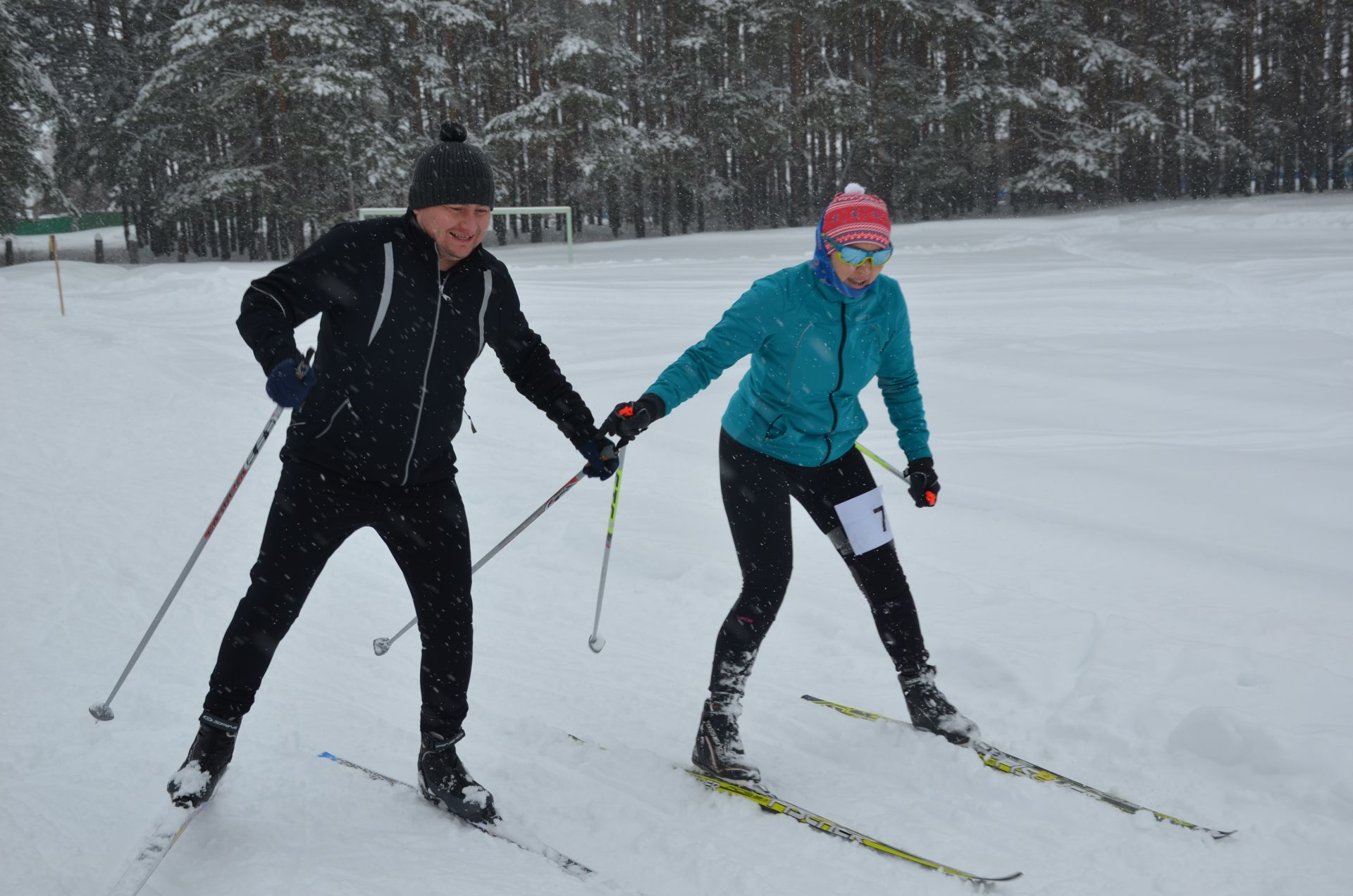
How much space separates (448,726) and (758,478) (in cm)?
112

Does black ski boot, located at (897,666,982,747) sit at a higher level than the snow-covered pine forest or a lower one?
lower

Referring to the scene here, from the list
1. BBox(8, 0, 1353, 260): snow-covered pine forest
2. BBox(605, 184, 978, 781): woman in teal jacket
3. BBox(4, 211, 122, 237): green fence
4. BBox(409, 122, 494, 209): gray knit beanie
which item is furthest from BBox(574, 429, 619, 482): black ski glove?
BBox(4, 211, 122, 237): green fence

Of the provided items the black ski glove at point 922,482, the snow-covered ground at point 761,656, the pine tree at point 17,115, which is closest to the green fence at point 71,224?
the pine tree at point 17,115

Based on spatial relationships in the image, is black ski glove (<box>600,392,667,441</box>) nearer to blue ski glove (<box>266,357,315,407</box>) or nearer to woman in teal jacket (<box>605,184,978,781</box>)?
woman in teal jacket (<box>605,184,978,781</box>)

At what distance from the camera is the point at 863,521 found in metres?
2.88

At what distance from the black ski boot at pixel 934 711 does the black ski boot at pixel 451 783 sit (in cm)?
134

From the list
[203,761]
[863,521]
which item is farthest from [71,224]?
[863,521]

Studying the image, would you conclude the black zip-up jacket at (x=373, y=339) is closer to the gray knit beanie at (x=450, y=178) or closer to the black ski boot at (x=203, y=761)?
the gray knit beanie at (x=450, y=178)

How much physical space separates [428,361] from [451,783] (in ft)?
3.87

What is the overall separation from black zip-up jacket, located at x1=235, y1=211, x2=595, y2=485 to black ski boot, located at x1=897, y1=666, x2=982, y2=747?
64.7 inches

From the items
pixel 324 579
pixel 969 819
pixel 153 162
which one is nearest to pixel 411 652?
pixel 324 579

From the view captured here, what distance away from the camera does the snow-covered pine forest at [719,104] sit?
994 inches

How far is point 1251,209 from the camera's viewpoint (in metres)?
22.9

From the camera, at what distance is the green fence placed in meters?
44.6
